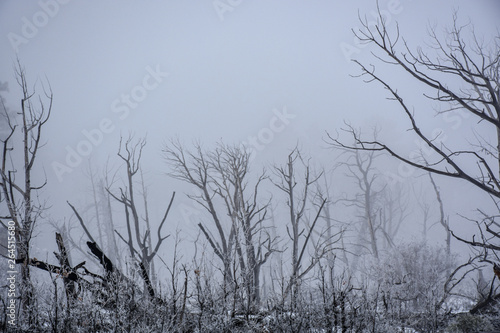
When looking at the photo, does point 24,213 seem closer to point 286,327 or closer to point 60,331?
point 60,331

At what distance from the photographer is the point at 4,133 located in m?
39.8

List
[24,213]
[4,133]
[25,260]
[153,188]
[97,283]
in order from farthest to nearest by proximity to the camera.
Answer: [153,188], [4,133], [24,213], [25,260], [97,283]

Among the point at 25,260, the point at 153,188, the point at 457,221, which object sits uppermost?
the point at 153,188

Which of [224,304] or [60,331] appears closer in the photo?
[60,331]

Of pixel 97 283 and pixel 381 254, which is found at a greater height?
pixel 381 254

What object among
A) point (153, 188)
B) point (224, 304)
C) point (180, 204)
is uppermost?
point (153, 188)

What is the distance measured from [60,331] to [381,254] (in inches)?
689

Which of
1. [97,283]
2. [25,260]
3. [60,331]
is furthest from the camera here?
[25,260]

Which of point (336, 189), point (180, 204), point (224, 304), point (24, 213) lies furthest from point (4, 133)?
point (336, 189)

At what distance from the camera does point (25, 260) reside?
4195 millimetres

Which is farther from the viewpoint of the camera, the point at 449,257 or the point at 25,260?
the point at 449,257

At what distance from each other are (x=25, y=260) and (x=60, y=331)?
5.24ft

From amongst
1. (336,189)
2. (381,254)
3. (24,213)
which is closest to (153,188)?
(336,189)

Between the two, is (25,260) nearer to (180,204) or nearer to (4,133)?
(4,133)
